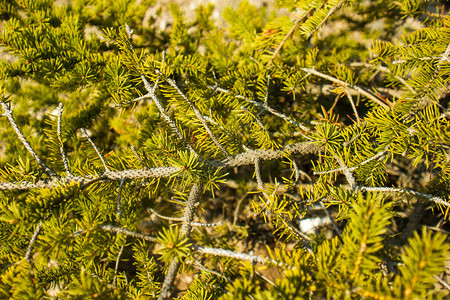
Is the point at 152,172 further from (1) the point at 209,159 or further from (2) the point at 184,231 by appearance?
(1) the point at 209,159

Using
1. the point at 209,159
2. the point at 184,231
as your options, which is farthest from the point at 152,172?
the point at 209,159

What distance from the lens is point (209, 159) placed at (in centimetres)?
129

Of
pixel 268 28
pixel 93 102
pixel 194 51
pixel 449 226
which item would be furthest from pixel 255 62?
pixel 449 226

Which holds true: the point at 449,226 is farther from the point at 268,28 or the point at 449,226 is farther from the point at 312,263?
the point at 268,28

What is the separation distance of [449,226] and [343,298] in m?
1.71

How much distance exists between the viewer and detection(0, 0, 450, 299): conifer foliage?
2.12 feet

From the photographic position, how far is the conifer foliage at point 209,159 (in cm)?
65

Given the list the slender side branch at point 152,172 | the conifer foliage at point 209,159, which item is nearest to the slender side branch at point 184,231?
the conifer foliage at point 209,159

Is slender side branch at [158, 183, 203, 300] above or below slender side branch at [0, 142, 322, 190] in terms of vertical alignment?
below

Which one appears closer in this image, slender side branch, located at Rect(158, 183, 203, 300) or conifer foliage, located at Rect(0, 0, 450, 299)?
conifer foliage, located at Rect(0, 0, 450, 299)

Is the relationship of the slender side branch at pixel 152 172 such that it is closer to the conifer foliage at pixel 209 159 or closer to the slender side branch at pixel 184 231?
the conifer foliage at pixel 209 159

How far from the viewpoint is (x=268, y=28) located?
129 centimetres

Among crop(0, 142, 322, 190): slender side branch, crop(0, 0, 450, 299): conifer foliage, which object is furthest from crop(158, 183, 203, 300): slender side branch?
crop(0, 142, 322, 190): slender side branch

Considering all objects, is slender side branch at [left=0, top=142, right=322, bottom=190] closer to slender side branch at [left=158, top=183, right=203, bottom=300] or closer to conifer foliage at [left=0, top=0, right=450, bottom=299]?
conifer foliage at [left=0, top=0, right=450, bottom=299]
